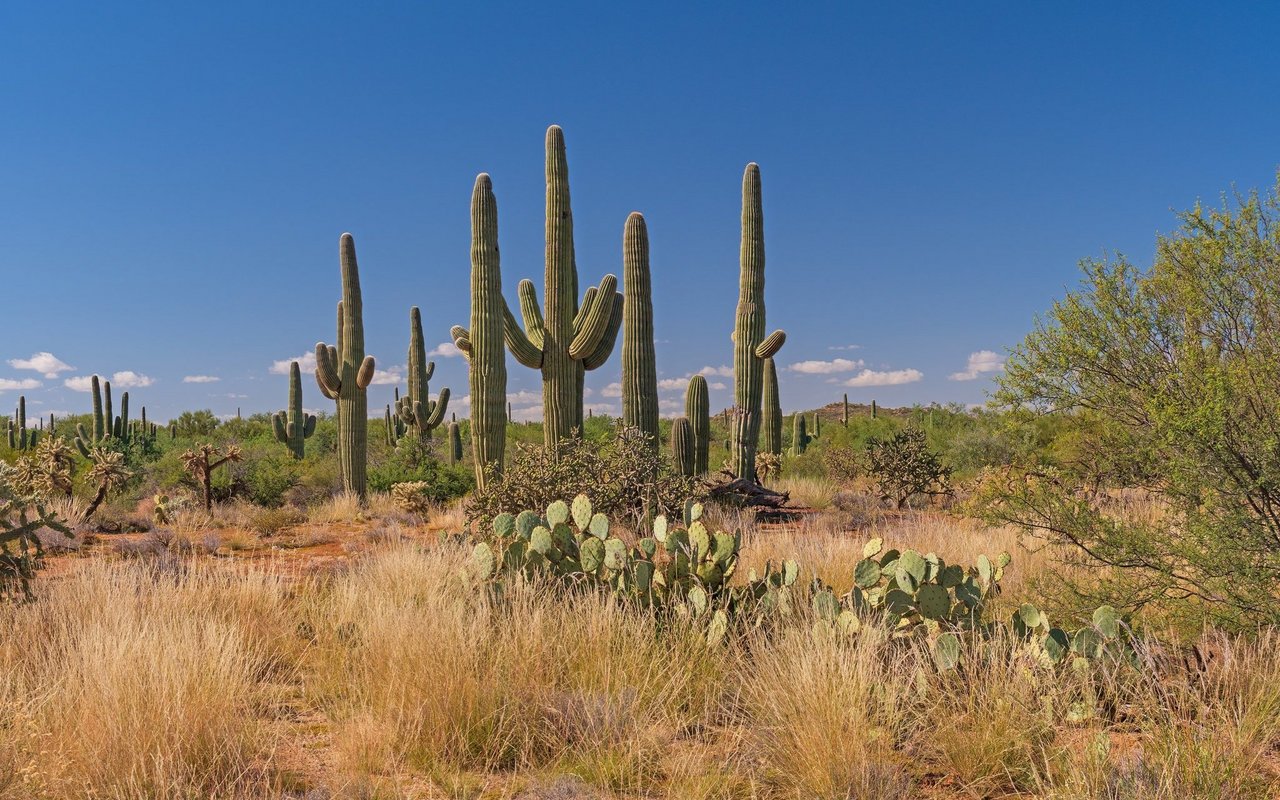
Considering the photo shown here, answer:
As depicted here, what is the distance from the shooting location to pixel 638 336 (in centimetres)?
1474

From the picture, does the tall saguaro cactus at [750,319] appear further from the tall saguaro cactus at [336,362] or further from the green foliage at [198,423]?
the green foliage at [198,423]

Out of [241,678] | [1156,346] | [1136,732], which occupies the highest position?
[1156,346]

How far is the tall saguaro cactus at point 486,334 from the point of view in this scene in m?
14.9

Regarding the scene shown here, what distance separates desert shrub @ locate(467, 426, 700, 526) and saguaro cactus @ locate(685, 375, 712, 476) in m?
3.36

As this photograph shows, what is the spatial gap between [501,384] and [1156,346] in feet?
36.0

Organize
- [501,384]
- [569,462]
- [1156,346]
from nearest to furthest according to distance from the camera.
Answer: [1156,346], [569,462], [501,384]

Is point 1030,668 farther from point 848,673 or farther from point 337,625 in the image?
point 337,625

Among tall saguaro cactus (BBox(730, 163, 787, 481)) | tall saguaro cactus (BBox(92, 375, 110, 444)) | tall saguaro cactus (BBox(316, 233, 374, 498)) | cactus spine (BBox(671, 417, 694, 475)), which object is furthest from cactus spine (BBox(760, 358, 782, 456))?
tall saguaro cactus (BBox(92, 375, 110, 444))

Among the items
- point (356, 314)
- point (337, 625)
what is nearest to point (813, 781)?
point (337, 625)

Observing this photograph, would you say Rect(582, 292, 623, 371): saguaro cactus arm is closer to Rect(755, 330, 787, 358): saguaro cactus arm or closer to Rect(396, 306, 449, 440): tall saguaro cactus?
Rect(755, 330, 787, 358): saguaro cactus arm

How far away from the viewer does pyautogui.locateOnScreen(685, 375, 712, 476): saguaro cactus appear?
1518 cm

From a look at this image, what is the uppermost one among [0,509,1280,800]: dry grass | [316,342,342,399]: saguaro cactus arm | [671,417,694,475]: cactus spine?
[316,342,342,399]: saguaro cactus arm

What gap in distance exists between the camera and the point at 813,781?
376cm

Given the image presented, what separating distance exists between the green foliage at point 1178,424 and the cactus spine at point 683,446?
25.7ft
